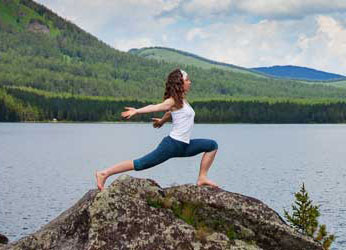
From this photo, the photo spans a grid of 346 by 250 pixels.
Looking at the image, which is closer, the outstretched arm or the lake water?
the outstretched arm

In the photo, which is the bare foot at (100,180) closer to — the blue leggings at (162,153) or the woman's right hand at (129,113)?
the blue leggings at (162,153)

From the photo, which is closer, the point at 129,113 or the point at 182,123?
the point at 129,113

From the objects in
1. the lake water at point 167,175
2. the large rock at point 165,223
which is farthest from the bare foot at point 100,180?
the lake water at point 167,175

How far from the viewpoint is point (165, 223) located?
34.0 ft

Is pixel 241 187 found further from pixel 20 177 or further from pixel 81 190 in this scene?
pixel 20 177

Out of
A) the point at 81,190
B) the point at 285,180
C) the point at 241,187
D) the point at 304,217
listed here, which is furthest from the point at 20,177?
the point at 304,217

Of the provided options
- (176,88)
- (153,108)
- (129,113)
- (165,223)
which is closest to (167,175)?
(176,88)

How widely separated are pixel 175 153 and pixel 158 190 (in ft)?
2.68

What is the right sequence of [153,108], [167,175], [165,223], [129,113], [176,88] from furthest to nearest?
[167,175] → [176,88] → [153,108] → [129,113] → [165,223]

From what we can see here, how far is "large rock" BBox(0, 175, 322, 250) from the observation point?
33.1 ft

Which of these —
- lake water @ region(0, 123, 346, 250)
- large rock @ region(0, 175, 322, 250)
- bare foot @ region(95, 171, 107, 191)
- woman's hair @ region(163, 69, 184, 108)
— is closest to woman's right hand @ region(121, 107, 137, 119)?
woman's hair @ region(163, 69, 184, 108)

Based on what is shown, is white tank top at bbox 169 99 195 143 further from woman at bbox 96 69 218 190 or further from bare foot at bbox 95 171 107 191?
bare foot at bbox 95 171 107 191

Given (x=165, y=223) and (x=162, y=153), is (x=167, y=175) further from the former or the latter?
(x=165, y=223)

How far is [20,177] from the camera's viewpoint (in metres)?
64.1
